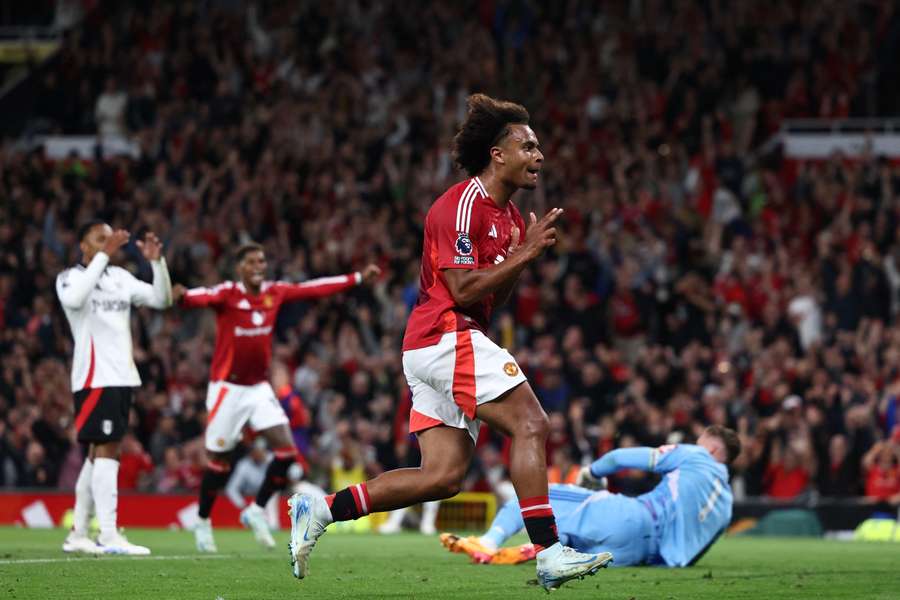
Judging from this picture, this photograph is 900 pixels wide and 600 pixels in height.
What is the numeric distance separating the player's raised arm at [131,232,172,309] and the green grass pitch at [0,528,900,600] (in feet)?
6.99

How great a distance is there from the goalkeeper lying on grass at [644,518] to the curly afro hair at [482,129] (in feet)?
10.7

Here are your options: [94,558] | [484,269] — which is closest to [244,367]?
[94,558]

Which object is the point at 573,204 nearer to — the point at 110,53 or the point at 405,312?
the point at 405,312

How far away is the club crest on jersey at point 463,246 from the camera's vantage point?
7859mm

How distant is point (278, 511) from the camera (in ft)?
64.2

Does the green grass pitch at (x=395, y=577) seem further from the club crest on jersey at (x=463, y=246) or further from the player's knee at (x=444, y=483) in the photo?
the club crest on jersey at (x=463, y=246)

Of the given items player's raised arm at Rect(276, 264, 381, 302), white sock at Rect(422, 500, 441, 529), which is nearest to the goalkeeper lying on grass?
player's raised arm at Rect(276, 264, 381, 302)

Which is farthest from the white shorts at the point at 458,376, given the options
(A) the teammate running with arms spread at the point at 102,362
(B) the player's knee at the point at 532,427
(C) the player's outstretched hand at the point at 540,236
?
(A) the teammate running with arms spread at the point at 102,362

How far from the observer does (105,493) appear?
38.5 ft

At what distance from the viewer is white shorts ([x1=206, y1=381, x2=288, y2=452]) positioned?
1361cm

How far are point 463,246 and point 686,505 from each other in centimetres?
406

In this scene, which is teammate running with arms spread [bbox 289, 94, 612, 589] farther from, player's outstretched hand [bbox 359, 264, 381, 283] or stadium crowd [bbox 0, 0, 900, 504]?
stadium crowd [bbox 0, 0, 900, 504]

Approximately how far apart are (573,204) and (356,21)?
282 inches

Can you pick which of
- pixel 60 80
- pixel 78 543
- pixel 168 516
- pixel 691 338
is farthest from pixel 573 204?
pixel 78 543
